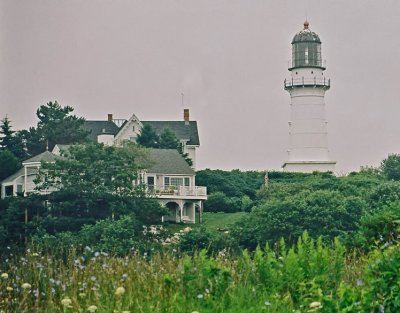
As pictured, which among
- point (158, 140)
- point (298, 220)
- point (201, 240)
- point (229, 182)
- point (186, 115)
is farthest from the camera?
point (186, 115)

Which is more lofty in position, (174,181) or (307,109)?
(307,109)

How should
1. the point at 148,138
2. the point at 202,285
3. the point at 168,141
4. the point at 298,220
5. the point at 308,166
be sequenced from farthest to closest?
the point at 308,166, the point at 148,138, the point at 168,141, the point at 298,220, the point at 202,285

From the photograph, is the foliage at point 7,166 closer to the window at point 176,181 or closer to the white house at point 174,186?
the white house at point 174,186

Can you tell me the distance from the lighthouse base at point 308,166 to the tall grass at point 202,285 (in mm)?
59310

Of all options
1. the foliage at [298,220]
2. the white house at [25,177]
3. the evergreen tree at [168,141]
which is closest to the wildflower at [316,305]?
the foliage at [298,220]

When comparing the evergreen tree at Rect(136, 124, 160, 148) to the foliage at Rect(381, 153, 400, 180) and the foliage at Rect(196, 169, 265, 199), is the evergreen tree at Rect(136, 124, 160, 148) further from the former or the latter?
the foliage at Rect(381, 153, 400, 180)

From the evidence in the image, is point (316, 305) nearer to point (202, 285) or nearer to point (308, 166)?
point (202, 285)

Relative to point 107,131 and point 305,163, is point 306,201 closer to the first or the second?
point 305,163

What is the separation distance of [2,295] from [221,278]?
88.0 inches

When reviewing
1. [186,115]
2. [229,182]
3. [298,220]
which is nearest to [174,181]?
[229,182]

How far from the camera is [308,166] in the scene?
71688 mm

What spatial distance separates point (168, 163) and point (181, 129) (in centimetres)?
1576

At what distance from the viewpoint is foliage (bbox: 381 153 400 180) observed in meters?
69.9

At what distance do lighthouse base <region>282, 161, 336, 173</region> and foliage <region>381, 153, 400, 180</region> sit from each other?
12.1 ft
